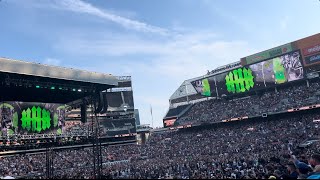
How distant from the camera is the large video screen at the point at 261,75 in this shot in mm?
45312

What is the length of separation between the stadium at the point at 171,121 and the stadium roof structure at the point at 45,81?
64 millimetres

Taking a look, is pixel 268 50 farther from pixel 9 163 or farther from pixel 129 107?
pixel 9 163

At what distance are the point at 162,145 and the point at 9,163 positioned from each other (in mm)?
23013

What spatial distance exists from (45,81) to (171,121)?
4105 centimetres

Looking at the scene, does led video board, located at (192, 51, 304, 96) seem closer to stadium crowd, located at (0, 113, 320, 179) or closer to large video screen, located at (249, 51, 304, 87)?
large video screen, located at (249, 51, 304, 87)

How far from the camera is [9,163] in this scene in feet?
124

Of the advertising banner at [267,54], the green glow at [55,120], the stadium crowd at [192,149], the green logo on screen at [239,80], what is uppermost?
the advertising banner at [267,54]

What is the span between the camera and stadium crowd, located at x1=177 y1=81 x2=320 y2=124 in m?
43.8

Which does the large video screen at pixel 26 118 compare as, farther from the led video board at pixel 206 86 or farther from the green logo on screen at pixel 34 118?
the led video board at pixel 206 86

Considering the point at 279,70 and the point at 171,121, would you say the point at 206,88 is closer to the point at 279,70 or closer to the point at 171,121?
the point at 171,121

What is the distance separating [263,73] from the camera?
4909cm

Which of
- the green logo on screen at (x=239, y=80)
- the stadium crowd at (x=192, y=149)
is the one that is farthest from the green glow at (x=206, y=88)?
the stadium crowd at (x=192, y=149)

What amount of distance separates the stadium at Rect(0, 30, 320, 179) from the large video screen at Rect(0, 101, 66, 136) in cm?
10

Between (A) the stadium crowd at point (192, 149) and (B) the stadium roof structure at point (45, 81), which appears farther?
(A) the stadium crowd at point (192, 149)
